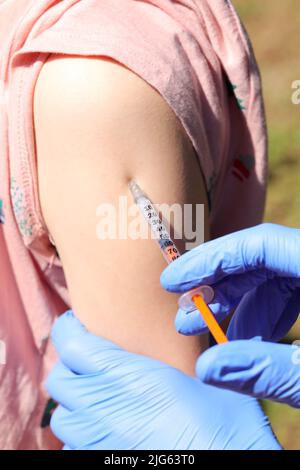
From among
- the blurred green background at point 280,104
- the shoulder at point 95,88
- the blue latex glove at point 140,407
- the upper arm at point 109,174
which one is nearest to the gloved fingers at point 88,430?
the blue latex glove at point 140,407

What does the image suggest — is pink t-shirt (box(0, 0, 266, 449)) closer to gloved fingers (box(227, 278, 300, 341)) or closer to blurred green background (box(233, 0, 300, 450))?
gloved fingers (box(227, 278, 300, 341))

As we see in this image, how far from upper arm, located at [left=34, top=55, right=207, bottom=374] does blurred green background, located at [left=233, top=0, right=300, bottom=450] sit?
3.94ft

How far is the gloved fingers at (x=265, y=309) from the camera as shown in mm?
1049

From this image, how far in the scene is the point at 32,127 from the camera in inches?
38.8

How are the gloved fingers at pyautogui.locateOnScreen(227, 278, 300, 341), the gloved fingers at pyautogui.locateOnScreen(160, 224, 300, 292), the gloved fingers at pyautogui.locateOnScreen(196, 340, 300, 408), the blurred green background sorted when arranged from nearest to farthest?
the gloved fingers at pyautogui.locateOnScreen(196, 340, 300, 408) → the gloved fingers at pyautogui.locateOnScreen(160, 224, 300, 292) → the gloved fingers at pyautogui.locateOnScreen(227, 278, 300, 341) → the blurred green background

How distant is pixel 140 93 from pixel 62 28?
15cm

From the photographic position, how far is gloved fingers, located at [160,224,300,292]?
0.93 m

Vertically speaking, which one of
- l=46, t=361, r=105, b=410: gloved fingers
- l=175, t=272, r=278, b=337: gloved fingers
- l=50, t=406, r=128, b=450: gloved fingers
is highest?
l=175, t=272, r=278, b=337: gloved fingers

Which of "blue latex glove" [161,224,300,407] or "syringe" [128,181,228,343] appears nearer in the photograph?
"blue latex glove" [161,224,300,407]

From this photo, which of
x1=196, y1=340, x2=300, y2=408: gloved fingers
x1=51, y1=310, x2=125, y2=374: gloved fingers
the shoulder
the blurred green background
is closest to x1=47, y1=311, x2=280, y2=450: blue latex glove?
x1=51, y1=310, x2=125, y2=374: gloved fingers

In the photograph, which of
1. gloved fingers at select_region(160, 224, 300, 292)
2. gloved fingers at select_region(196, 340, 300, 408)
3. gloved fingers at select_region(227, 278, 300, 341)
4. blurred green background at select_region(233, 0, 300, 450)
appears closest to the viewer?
gloved fingers at select_region(196, 340, 300, 408)

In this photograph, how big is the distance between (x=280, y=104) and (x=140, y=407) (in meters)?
2.14

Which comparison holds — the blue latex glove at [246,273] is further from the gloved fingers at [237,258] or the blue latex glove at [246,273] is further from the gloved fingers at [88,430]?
the gloved fingers at [88,430]

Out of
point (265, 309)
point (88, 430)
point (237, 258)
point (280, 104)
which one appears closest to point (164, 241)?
point (237, 258)
